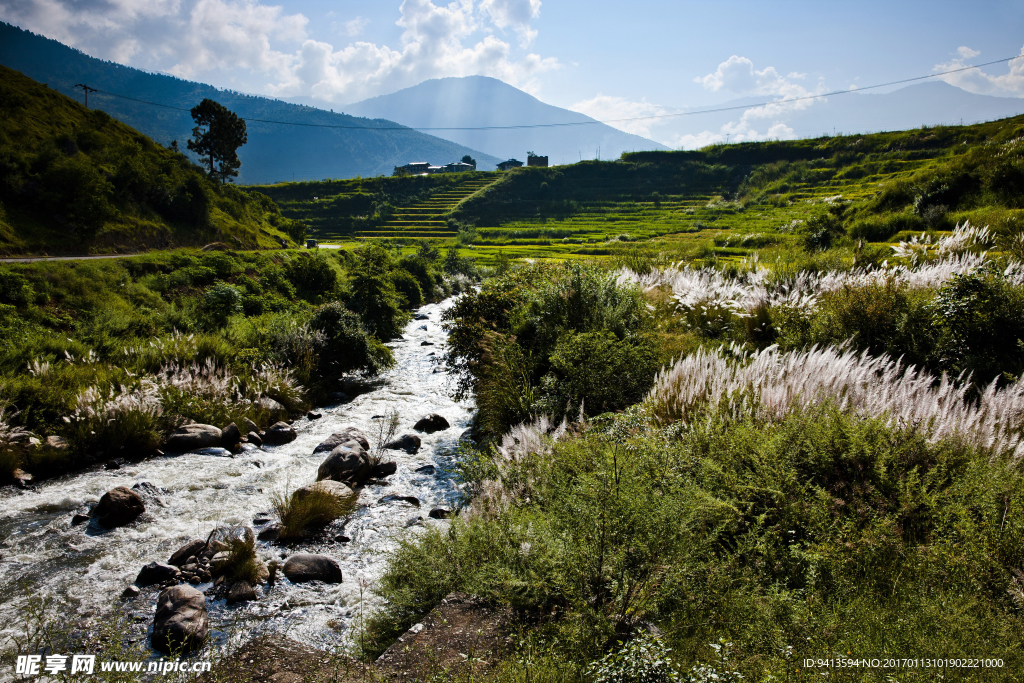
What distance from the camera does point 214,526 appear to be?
6.29m

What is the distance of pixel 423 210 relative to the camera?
261ft

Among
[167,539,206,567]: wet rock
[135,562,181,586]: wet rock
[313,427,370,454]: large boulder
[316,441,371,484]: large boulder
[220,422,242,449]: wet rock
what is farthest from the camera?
[220,422,242,449]: wet rock

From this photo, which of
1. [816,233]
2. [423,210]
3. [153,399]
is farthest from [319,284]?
[423,210]

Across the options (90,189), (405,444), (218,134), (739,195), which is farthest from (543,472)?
(739,195)

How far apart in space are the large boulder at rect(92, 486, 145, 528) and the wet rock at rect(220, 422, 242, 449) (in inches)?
103

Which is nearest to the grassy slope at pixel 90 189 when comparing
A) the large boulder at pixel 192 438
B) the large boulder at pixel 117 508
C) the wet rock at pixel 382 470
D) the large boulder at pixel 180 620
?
the large boulder at pixel 192 438

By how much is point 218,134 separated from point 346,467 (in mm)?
55600

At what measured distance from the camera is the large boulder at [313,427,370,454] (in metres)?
8.94

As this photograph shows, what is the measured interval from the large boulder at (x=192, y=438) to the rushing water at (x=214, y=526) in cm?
35

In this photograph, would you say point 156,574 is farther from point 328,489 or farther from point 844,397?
point 844,397

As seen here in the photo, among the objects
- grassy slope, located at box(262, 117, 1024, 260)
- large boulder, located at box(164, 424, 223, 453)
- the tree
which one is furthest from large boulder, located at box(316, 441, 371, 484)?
the tree

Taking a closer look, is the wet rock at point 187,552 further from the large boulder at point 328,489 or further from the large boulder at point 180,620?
the large boulder at point 328,489

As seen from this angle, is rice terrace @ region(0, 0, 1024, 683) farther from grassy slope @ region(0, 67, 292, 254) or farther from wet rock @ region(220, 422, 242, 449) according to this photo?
grassy slope @ region(0, 67, 292, 254)

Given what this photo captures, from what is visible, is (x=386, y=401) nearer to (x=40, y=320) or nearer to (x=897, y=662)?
(x=40, y=320)
